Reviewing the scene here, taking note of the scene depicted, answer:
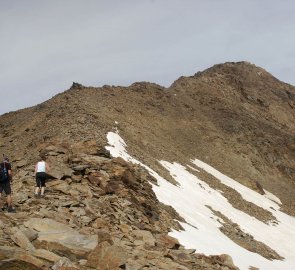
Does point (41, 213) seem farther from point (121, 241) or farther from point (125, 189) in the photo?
point (125, 189)

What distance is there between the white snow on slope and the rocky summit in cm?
33

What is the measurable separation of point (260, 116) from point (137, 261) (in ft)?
226

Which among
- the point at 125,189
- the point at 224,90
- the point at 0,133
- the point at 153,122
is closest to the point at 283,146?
the point at 224,90

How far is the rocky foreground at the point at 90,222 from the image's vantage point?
13.5 m

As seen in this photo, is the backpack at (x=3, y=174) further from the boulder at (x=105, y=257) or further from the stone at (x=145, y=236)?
the boulder at (x=105, y=257)

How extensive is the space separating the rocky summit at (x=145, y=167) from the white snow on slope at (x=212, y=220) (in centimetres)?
33

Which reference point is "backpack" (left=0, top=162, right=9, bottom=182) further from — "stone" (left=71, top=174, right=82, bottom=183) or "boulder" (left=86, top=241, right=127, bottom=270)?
"boulder" (left=86, top=241, right=127, bottom=270)

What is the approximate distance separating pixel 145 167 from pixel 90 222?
17.0m

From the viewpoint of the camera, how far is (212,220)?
31875 mm

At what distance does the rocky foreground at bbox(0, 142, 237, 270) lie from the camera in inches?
530

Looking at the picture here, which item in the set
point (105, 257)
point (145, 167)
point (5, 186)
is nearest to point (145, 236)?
point (105, 257)

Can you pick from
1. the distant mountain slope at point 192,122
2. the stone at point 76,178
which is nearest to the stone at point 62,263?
the stone at point 76,178

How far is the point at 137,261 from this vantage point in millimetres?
15055

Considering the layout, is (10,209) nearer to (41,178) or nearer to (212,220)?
(41,178)
